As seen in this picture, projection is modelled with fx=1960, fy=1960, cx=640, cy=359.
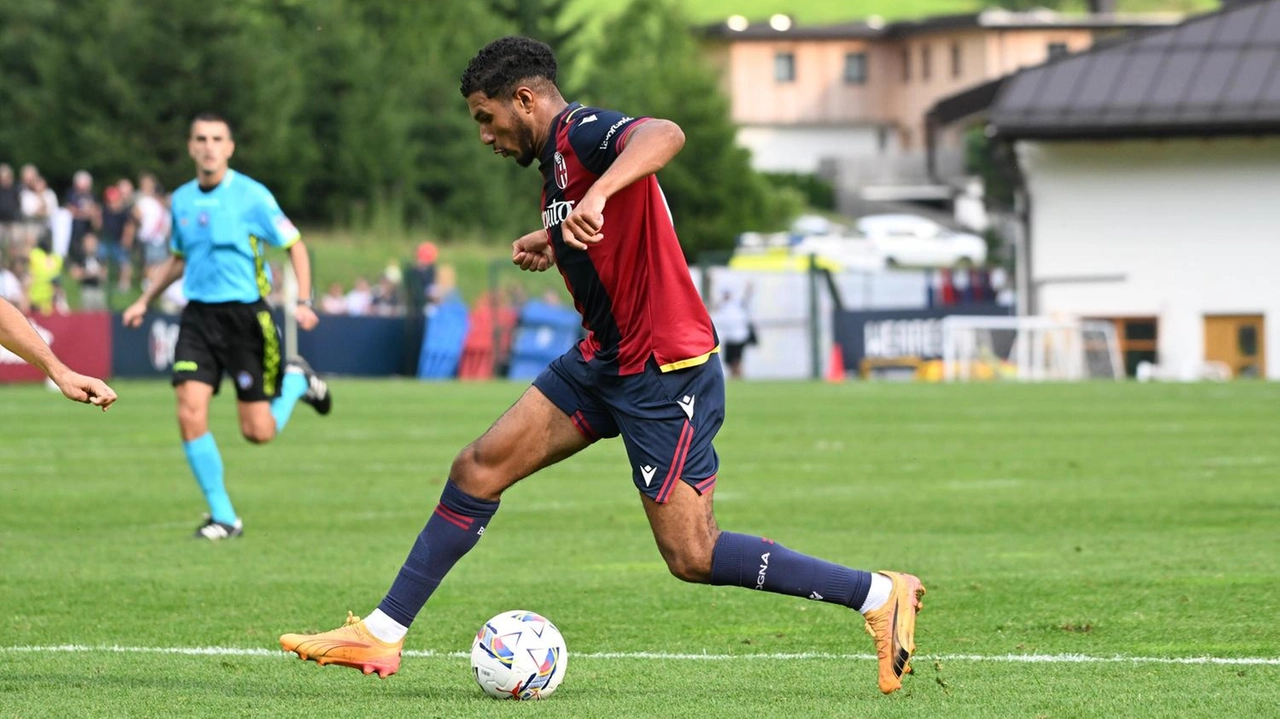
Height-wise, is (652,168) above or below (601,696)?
above

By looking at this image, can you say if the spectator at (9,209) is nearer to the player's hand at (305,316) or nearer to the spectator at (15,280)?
the spectator at (15,280)

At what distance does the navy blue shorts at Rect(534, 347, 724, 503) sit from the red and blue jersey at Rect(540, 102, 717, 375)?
0.14 ft

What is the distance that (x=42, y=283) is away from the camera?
30.1m

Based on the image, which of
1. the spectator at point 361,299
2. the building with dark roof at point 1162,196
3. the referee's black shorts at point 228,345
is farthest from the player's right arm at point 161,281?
the building with dark roof at point 1162,196

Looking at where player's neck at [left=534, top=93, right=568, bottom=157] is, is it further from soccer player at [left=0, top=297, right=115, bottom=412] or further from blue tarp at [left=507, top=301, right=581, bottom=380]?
blue tarp at [left=507, top=301, right=581, bottom=380]

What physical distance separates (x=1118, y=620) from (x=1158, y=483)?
252 inches

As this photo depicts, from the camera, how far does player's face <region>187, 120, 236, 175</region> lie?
1094cm

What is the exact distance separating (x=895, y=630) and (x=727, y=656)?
1.06m

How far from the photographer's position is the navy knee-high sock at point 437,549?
634cm

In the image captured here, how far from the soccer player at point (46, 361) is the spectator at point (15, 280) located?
23.5 metres

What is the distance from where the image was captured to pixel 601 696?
6160mm

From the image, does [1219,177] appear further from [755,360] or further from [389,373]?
[389,373]

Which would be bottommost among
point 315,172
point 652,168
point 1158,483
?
point 1158,483

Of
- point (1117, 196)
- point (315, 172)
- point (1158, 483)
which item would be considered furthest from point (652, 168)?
point (315, 172)
